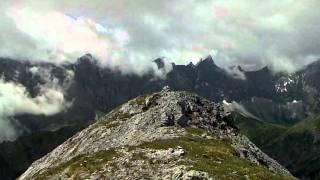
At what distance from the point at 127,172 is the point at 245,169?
46.6 feet

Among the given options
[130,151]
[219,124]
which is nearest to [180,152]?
[130,151]

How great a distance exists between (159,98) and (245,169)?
5938cm

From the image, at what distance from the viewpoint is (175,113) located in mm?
117375

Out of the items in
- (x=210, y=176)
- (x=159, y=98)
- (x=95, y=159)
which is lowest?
(x=210, y=176)

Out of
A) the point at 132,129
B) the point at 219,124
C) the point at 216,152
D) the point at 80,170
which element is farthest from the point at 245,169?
the point at 219,124

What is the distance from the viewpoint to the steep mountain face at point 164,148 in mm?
71844

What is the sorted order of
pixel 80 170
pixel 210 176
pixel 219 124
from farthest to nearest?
pixel 219 124
pixel 80 170
pixel 210 176

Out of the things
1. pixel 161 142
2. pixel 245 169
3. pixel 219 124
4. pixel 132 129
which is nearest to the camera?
pixel 245 169

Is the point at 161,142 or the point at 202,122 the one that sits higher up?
the point at 202,122

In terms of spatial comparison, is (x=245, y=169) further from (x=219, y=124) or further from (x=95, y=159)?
(x=219, y=124)

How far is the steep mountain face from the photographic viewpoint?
236 feet

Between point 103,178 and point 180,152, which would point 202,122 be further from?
point 103,178

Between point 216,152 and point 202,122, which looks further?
point 202,122

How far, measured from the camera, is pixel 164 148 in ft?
271
